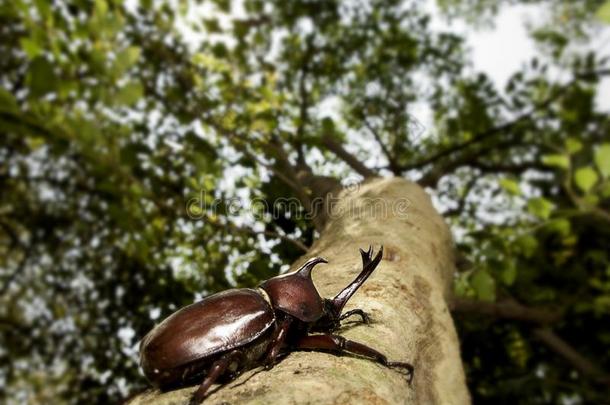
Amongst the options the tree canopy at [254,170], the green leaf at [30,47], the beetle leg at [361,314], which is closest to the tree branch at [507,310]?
the tree canopy at [254,170]

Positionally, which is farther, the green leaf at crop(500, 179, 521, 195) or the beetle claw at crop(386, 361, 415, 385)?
the green leaf at crop(500, 179, 521, 195)

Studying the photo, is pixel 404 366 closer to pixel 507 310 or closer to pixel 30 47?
pixel 30 47

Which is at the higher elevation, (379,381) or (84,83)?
(84,83)

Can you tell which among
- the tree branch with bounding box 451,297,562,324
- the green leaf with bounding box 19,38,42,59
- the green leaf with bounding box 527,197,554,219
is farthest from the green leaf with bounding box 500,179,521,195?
the green leaf with bounding box 19,38,42,59

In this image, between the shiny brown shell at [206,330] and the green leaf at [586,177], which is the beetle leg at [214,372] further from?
the green leaf at [586,177]

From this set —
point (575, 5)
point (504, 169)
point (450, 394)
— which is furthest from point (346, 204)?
point (575, 5)

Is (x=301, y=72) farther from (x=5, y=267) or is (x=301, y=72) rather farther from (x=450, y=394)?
(x=5, y=267)

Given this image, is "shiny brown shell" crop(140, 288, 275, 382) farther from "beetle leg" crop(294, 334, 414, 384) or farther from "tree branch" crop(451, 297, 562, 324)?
"tree branch" crop(451, 297, 562, 324)
